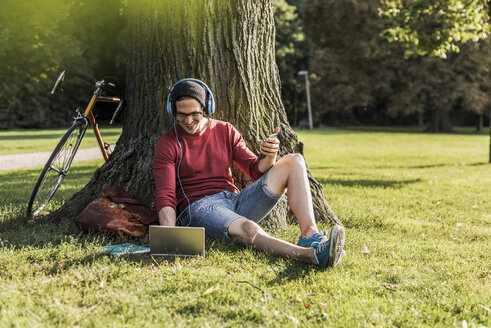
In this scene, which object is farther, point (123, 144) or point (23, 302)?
point (123, 144)

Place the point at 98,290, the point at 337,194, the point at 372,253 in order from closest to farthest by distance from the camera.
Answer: the point at 98,290
the point at 372,253
the point at 337,194

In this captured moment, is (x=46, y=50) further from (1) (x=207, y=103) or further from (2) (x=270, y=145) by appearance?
(2) (x=270, y=145)

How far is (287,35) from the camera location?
3559 cm

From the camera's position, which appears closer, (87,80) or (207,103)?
(207,103)

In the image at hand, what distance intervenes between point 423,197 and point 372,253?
3.84m

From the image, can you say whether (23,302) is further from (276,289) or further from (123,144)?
(123,144)

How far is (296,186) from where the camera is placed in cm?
387

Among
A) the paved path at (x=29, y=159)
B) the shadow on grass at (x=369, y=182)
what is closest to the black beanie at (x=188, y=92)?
the shadow on grass at (x=369, y=182)

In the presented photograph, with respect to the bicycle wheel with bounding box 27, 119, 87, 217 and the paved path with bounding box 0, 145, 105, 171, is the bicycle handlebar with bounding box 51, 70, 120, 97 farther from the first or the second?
the paved path with bounding box 0, 145, 105, 171

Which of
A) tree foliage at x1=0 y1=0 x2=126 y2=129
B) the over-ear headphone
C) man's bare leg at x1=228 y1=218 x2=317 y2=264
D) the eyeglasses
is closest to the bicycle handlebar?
the over-ear headphone

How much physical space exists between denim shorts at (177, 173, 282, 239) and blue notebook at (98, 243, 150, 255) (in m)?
0.48

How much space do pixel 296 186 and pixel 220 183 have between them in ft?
2.47

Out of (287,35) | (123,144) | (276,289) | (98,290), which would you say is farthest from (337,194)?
(287,35)

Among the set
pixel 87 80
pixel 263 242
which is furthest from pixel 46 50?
pixel 263 242
